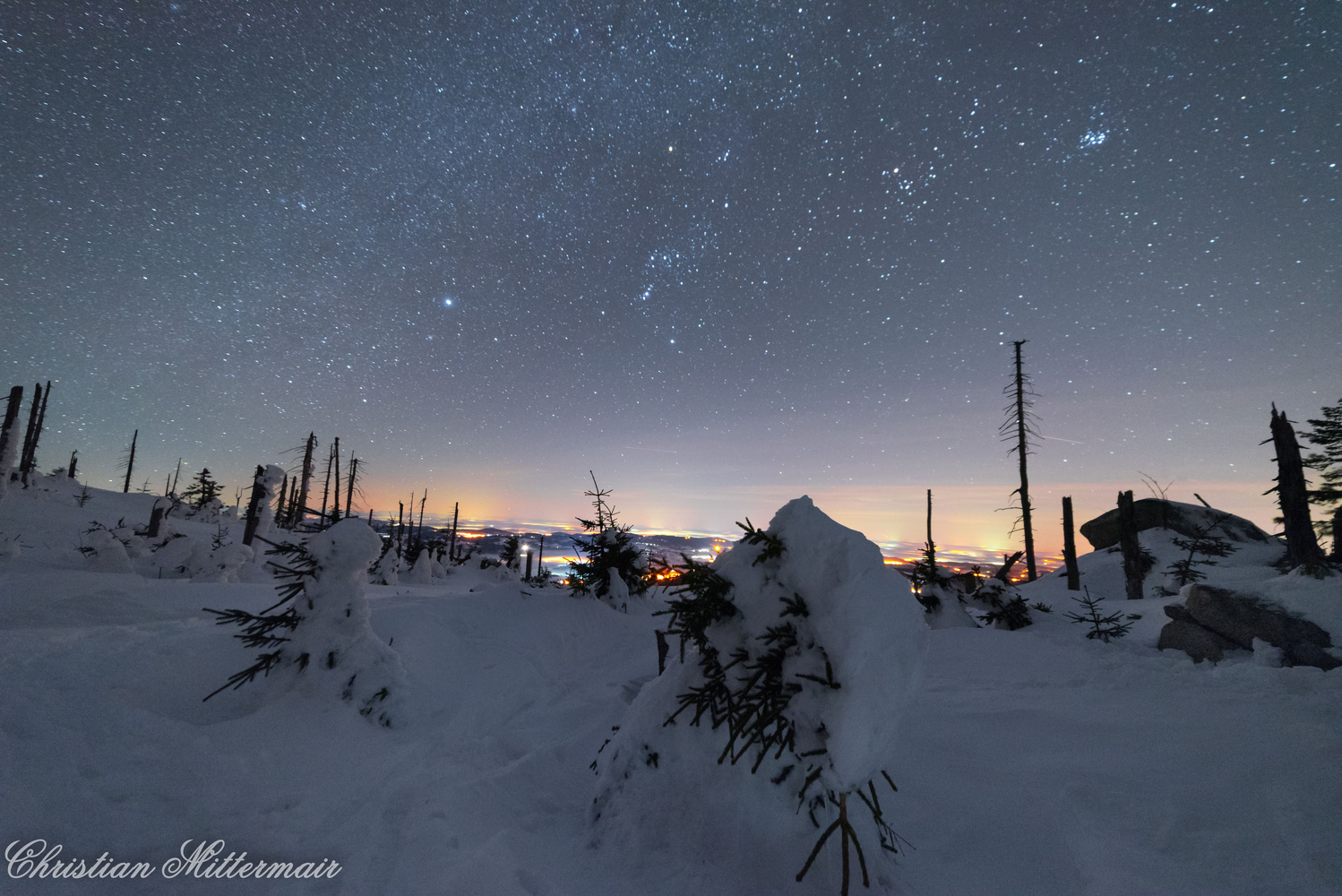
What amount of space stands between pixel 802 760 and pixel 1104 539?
93.3 ft

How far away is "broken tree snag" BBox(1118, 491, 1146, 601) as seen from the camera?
44.2ft

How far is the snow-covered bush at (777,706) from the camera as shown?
234cm

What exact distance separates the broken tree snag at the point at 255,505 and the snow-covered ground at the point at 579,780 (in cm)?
1961

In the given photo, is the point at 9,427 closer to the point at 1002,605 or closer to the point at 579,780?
the point at 579,780

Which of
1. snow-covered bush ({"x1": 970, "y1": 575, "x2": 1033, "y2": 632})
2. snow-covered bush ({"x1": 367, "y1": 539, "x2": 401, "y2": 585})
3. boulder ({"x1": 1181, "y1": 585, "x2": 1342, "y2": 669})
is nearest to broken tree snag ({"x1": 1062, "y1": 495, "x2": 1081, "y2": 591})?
snow-covered bush ({"x1": 970, "y1": 575, "x2": 1033, "y2": 632})

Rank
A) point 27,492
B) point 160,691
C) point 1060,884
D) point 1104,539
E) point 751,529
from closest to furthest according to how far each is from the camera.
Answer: point 1060,884
point 751,529
point 160,691
point 1104,539
point 27,492

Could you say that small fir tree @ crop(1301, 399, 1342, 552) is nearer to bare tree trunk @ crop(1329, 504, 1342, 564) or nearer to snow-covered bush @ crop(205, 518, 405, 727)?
bare tree trunk @ crop(1329, 504, 1342, 564)

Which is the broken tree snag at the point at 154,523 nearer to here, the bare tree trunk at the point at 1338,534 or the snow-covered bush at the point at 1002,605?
the snow-covered bush at the point at 1002,605

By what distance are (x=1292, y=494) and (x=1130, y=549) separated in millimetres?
4324

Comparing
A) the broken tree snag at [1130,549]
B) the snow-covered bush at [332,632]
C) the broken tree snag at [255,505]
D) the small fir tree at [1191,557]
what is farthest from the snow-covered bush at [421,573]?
the broken tree snag at [1130,549]

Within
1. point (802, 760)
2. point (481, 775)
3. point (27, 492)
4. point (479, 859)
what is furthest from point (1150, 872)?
point (27, 492)

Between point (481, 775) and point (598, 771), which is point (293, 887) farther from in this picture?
point (598, 771)

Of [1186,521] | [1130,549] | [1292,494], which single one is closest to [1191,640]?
[1292,494]

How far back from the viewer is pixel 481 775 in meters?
3.83
